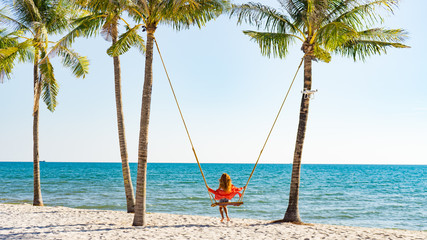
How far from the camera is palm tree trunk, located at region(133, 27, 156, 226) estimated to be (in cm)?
896

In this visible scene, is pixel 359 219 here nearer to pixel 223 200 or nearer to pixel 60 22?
pixel 223 200

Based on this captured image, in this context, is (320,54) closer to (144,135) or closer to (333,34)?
(333,34)

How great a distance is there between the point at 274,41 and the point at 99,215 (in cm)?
685

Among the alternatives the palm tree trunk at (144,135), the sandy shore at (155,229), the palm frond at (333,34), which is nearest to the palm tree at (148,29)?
the palm tree trunk at (144,135)

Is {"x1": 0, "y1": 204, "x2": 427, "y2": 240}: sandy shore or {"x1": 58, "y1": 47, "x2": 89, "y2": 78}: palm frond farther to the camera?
{"x1": 58, "y1": 47, "x2": 89, "y2": 78}: palm frond

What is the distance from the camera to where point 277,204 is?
2209cm

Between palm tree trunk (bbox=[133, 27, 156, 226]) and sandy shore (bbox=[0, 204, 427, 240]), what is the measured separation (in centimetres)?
46

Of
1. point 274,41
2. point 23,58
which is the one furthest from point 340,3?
point 23,58

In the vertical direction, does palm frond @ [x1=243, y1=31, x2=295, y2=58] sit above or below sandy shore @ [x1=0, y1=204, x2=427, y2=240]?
above

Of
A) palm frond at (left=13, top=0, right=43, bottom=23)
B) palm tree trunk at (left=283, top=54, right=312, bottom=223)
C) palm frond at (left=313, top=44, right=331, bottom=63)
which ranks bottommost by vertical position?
palm tree trunk at (left=283, top=54, right=312, bottom=223)

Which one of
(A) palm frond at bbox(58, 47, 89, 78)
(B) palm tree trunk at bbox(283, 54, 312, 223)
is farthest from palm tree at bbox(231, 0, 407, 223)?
(A) palm frond at bbox(58, 47, 89, 78)

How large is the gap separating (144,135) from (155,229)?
213 cm

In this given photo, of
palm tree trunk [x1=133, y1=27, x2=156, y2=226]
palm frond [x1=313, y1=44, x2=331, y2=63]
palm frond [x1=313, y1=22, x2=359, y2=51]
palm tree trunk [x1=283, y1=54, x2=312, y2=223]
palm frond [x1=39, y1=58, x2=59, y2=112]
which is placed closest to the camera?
palm frond [x1=313, y1=22, x2=359, y2=51]

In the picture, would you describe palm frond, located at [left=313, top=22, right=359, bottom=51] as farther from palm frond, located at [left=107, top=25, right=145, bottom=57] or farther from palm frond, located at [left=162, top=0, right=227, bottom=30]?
palm frond, located at [left=107, top=25, right=145, bottom=57]
